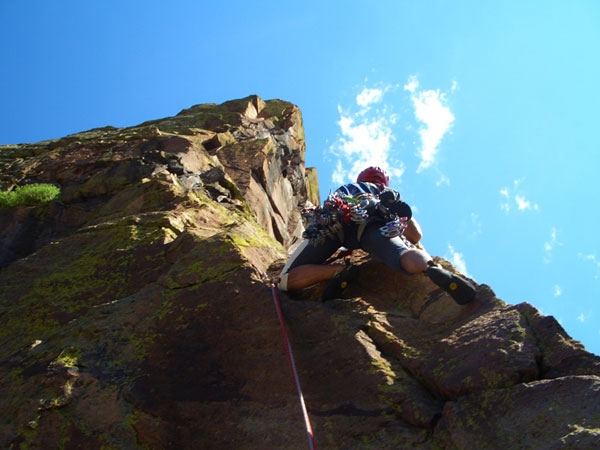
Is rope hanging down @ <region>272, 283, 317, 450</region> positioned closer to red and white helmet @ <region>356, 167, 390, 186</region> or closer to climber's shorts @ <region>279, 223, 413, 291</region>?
climber's shorts @ <region>279, 223, 413, 291</region>

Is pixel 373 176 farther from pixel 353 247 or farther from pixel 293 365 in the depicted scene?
pixel 293 365

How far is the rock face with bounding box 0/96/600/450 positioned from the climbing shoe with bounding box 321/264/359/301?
155mm

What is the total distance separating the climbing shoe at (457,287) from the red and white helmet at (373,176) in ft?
10.8

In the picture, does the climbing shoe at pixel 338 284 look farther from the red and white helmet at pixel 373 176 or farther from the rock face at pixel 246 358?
the red and white helmet at pixel 373 176

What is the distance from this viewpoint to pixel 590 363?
14.0 ft

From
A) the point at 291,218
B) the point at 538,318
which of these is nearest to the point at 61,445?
the point at 538,318

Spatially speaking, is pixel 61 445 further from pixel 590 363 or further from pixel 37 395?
pixel 590 363

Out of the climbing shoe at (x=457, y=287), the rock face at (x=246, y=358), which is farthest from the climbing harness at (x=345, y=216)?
the climbing shoe at (x=457, y=287)

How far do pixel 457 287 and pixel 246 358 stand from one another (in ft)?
7.63

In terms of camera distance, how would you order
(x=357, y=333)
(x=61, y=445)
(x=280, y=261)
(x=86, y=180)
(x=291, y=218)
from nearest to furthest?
(x=61, y=445) → (x=357, y=333) → (x=280, y=261) → (x=86, y=180) → (x=291, y=218)

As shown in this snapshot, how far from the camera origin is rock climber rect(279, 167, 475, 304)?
6480mm

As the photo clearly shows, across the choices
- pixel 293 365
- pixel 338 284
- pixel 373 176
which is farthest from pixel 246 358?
pixel 373 176

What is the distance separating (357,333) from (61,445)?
2.97m

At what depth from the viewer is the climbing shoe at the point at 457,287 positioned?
5.57 metres
